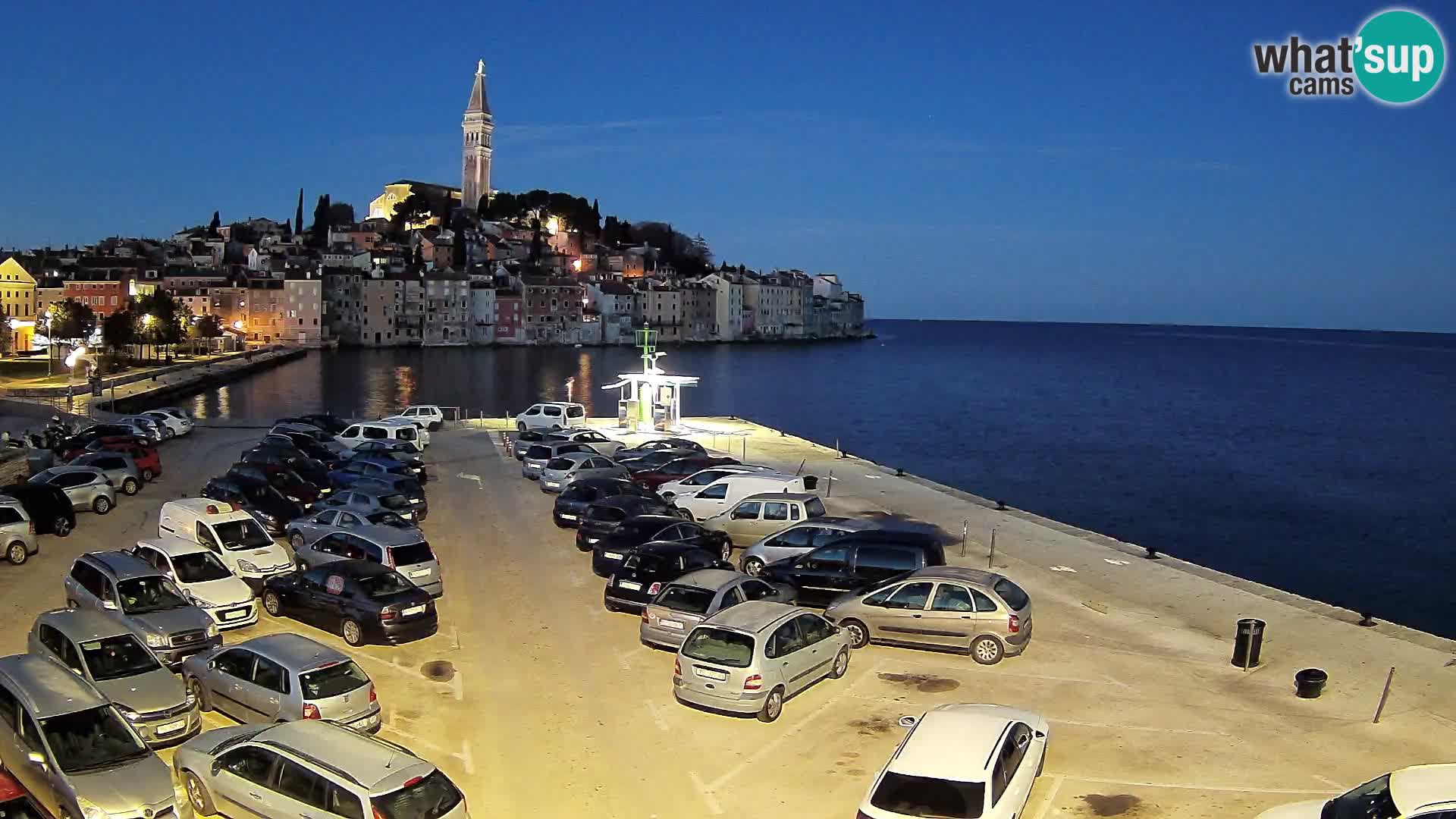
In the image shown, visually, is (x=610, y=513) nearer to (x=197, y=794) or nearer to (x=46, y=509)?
(x=46, y=509)

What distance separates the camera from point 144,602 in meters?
14.1

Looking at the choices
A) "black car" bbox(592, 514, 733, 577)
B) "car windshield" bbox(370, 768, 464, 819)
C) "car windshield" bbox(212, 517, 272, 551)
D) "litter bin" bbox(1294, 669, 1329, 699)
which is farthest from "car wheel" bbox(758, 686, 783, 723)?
"car windshield" bbox(212, 517, 272, 551)

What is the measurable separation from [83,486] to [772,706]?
18.6m

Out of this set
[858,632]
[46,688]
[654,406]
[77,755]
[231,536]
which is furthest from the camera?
[654,406]

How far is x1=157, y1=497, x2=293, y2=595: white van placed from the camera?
17.3 m

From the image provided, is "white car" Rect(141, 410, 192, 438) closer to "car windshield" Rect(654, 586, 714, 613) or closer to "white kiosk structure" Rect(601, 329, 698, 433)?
"white kiosk structure" Rect(601, 329, 698, 433)

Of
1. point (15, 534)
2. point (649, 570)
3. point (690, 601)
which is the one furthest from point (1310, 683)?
point (15, 534)

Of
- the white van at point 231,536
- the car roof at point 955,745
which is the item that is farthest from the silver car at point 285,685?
the car roof at point 955,745

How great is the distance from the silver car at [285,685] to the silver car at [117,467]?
1648 cm

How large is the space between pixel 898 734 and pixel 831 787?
1597 millimetres

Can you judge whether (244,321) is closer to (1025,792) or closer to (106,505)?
(106,505)

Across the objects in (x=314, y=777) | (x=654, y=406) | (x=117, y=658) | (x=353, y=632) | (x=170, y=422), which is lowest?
(x=353, y=632)

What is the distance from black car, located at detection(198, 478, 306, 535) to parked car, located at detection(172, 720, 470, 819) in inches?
508

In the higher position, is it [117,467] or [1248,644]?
[117,467]
